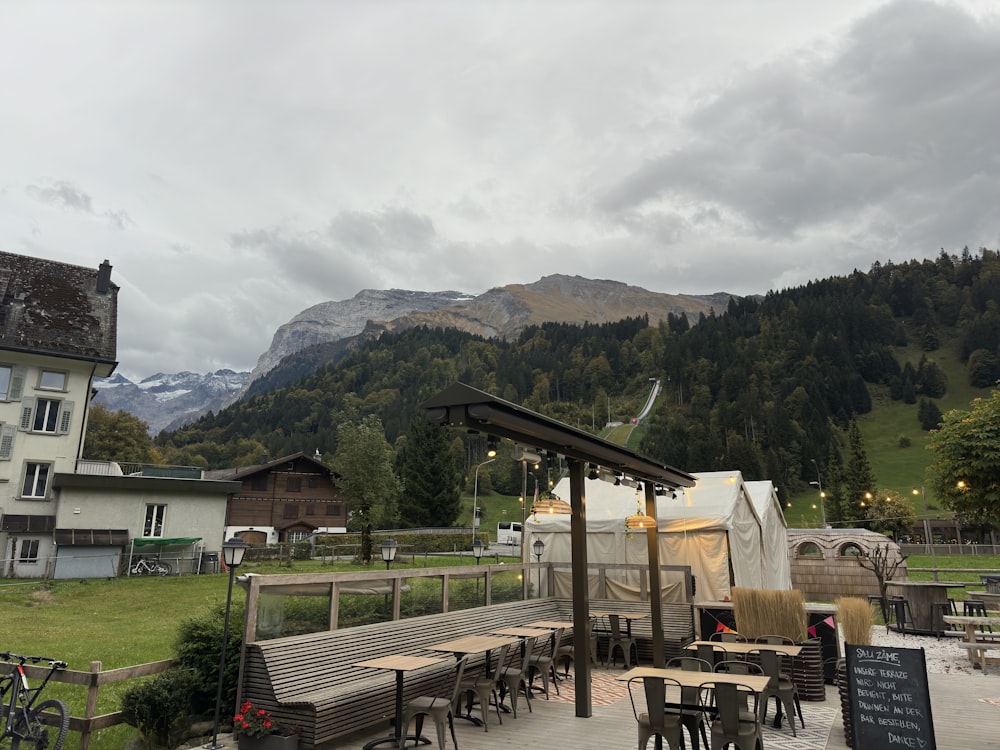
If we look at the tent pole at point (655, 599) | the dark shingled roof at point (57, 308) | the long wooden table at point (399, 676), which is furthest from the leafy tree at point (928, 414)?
the long wooden table at point (399, 676)

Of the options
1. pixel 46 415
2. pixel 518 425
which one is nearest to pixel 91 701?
pixel 518 425

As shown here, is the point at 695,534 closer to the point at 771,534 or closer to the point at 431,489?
the point at 771,534

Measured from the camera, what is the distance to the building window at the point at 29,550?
2322 centimetres

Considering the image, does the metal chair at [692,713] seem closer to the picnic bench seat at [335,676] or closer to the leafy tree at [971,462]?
the picnic bench seat at [335,676]

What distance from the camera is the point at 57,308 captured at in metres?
28.0

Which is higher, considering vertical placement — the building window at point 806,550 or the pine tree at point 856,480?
the pine tree at point 856,480

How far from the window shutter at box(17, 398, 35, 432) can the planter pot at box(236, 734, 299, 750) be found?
2473cm

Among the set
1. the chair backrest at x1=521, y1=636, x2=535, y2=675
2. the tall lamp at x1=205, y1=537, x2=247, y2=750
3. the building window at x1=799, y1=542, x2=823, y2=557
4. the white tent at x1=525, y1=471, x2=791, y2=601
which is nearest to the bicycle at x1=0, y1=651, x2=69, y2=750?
the tall lamp at x1=205, y1=537, x2=247, y2=750

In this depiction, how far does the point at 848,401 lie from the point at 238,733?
116448 millimetres

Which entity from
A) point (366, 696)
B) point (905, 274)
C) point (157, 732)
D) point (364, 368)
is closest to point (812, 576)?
point (366, 696)

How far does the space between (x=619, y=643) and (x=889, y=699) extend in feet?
20.4

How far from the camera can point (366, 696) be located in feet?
23.7

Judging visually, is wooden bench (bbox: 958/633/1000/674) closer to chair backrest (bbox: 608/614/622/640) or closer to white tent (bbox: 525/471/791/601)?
white tent (bbox: 525/471/791/601)

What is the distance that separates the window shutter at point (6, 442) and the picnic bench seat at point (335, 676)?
23451 mm
